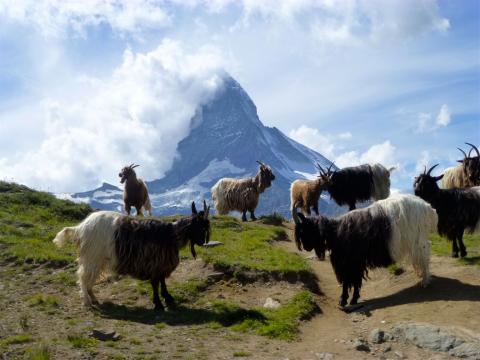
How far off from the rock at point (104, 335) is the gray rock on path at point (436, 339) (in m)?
5.02

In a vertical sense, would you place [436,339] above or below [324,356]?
above

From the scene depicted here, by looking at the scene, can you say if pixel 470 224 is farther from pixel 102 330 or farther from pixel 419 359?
pixel 102 330

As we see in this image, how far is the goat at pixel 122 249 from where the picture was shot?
38.0 feet

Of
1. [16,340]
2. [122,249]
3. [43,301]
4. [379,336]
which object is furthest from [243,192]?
[16,340]

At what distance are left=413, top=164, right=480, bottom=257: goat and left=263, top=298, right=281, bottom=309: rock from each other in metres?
4.81

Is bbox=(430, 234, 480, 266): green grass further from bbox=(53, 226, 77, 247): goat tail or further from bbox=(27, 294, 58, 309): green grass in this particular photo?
bbox=(27, 294, 58, 309): green grass

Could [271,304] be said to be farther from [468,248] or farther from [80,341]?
[468,248]

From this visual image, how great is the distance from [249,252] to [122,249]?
5.02 metres

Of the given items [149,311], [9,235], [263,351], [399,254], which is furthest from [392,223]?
[9,235]

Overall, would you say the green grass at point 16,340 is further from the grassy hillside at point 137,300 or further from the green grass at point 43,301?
the green grass at point 43,301

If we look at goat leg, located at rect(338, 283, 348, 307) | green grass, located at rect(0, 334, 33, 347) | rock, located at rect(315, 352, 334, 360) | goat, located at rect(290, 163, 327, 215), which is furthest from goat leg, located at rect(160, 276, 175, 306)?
goat, located at rect(290, 163, 327, 215)

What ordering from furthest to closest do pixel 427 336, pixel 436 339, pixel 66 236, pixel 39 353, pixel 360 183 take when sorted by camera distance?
pixel 360 183
pixel 66 236
pixel 427 336
pixel 436 339
pixel 39 353

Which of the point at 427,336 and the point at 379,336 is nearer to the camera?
the point at 427,336

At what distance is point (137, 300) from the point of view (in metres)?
12.1
